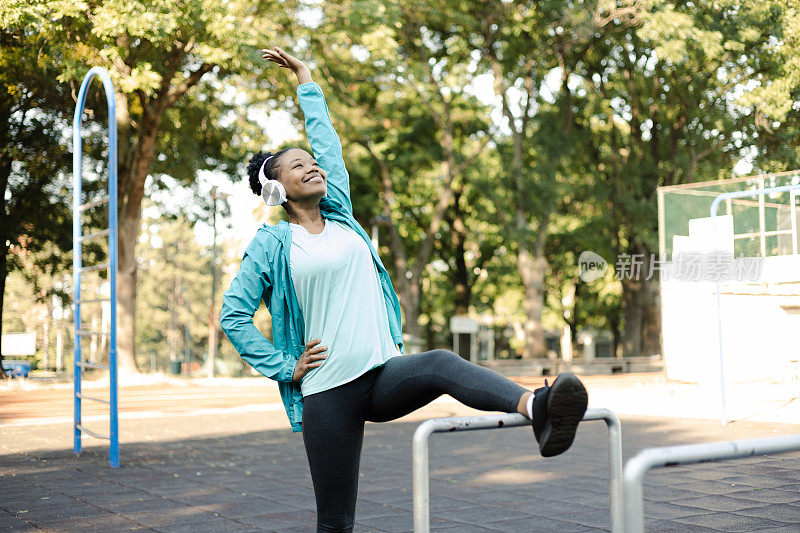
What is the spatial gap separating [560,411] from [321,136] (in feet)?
4.96

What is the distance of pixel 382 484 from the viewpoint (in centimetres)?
668

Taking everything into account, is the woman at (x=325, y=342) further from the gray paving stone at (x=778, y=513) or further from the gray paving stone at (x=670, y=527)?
the gray paving stone at (x=778, y=513)

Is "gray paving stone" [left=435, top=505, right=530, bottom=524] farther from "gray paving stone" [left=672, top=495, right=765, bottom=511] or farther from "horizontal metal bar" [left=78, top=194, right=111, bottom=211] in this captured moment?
"horizontal metal bar" [left=78, top=194, right=111, bottom=211]

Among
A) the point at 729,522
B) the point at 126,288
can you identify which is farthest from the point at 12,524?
the point at 126,288

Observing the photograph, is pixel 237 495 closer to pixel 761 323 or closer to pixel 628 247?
pixel 761 323

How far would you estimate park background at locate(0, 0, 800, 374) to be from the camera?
18.0m

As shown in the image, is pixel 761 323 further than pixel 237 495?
Yes

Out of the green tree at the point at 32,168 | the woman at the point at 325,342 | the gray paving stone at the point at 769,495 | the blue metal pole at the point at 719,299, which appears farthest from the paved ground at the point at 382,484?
the green tree at the point at 32,168

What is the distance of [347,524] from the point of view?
9.80 ft

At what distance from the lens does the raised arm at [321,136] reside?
3287 mm

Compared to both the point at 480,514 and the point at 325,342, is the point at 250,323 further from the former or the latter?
the point at 480,514

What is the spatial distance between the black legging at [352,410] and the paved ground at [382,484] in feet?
7.32

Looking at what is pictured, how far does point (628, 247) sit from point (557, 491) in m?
22.9

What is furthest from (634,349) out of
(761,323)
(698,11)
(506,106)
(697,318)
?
(761,323)
